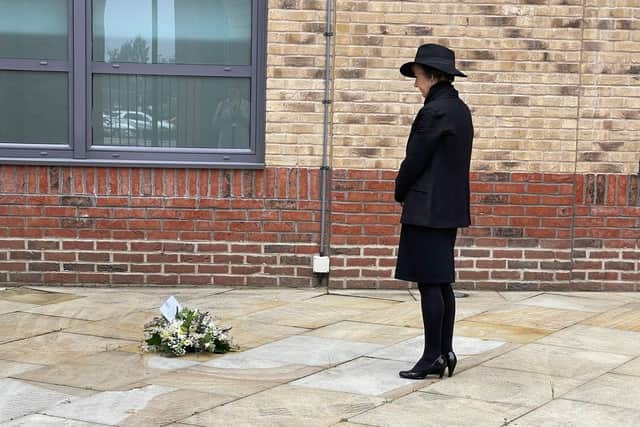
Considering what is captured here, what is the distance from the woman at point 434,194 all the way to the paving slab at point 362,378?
0.13 meters

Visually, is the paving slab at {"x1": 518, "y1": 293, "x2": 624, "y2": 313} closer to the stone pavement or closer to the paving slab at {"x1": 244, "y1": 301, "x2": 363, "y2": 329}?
the stone pavement

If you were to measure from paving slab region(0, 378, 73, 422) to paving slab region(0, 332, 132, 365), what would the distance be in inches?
21.3

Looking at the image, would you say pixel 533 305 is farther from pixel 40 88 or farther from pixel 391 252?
pixel 40 88

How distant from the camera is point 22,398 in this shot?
5246mm

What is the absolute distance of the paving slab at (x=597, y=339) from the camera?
21.5 feet

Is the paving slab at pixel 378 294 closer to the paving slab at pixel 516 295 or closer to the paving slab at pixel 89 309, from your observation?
the paving slab at pixel 516 295

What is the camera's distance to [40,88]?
8562 mm

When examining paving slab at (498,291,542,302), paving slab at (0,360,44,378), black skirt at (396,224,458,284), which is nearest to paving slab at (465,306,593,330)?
paving slab at (498,291,542,302)

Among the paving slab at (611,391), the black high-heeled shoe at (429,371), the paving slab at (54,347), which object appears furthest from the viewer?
the paving slab at (54,347)

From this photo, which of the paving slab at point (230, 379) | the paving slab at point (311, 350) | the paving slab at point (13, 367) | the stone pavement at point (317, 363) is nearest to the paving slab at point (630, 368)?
the stone pavement at point (317, 363)

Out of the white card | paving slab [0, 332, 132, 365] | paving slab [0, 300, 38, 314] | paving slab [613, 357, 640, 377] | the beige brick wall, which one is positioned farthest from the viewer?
the beige brick wall

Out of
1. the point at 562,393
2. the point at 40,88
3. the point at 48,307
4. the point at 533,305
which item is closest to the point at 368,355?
the point at 562,393

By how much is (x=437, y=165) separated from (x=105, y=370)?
223cm

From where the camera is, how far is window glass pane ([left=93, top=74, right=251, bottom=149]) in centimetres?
861
